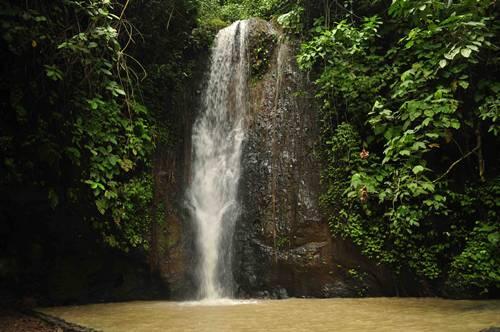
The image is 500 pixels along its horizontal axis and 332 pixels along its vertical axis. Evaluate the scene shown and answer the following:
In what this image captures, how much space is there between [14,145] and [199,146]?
10.8 feet

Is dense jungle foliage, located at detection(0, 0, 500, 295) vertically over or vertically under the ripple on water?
over

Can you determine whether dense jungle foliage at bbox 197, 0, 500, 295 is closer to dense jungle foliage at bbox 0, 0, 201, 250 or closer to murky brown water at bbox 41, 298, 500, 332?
murky brown water at bbox 41, 298, 500, 332

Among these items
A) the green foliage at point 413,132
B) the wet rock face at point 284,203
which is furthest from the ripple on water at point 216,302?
the green foliage at point 413,132

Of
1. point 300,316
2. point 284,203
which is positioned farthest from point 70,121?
point 300,316

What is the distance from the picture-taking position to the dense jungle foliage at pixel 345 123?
18.4 ft

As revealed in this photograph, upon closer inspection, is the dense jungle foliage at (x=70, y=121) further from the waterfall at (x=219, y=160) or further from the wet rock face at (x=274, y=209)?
the waterfall at (x=219, y=160)

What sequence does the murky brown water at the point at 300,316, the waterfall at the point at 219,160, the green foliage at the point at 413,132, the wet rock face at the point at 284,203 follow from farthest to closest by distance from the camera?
the waterfall at the point at 219,160
the wet rock face at the point at 284,203
the green foliage at the point at 413,132
the murky brown water at the point at 300,316

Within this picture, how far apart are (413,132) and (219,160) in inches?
146

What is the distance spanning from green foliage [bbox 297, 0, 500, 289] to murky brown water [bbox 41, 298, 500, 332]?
2.91 ft

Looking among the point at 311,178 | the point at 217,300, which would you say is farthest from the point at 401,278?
the point at 217,300

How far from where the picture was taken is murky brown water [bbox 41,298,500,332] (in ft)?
14.0

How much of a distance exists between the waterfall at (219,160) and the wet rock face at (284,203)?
23 cm

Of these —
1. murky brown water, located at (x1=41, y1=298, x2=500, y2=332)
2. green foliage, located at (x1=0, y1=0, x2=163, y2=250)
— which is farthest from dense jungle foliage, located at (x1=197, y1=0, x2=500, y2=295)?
green foliage, located at (x1=0, y1=0, x2=163, y2=250)

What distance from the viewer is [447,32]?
5504 millimetres
